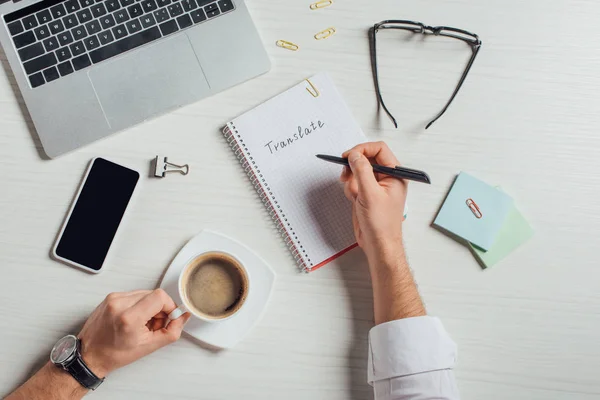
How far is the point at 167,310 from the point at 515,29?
0.88m

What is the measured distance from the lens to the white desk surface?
97 cm

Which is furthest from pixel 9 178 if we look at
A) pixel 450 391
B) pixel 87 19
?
pixel 450 391

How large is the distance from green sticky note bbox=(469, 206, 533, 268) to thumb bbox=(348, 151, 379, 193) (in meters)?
0.24

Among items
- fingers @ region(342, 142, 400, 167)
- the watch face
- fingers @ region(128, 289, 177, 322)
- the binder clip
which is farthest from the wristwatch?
fingers @ region(342, 142, 400, 167)

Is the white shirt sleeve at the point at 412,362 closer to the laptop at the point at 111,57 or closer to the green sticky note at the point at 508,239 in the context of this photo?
the green sticky note at the point at 508,239

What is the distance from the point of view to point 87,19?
0.98 metres

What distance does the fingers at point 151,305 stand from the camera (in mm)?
885

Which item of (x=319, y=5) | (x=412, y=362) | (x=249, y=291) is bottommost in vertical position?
(x=412, y=362)

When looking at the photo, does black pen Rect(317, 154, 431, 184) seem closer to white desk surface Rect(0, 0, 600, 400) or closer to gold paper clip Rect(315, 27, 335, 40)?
white desk surface Rect(0, 0, 600, 400)

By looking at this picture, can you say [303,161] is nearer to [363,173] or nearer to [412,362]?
[363,173]

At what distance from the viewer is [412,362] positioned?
94cm

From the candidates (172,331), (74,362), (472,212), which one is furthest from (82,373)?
(472,212)

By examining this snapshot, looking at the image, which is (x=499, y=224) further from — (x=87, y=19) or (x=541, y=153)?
(x=87, y=19)

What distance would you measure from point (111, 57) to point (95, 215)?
0.96 feet
